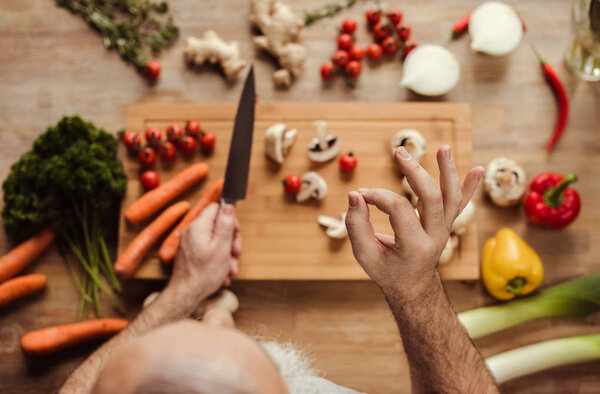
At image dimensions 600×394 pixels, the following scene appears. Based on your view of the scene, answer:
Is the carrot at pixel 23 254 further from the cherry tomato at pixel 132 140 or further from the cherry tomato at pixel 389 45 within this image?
the cherry tomato at pixel 389 45

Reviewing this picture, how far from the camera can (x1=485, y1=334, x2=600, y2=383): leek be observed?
191 centimetres

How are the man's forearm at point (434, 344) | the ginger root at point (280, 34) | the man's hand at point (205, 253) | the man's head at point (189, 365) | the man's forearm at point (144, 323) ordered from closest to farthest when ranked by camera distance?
the man's head at point (189, 365) → the man's forearm at point (434, 344) → the man's forearm at point (144, 323) → the man's hand at point (205, 253) → the ginger root at point (280, 34)

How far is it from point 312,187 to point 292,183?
8 cm

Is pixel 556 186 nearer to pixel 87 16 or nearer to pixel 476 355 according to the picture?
pixel 476 355

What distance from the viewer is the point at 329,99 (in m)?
2.13

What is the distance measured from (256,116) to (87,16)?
937mm

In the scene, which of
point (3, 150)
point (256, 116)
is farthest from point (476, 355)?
point (3, 150)

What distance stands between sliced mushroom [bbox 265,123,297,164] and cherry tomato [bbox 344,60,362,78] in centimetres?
38

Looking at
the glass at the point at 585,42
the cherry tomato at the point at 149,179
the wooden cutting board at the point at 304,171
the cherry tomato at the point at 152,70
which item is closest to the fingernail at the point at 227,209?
the wooden cutting board at the point at 304,171

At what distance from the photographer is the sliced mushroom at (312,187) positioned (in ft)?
6.24

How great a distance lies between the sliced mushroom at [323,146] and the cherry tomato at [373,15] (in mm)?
576

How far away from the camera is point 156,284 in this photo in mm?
2021

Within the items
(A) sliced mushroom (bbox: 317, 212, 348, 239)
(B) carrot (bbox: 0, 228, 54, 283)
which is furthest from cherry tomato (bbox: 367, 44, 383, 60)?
(B) carrot (bbox: 0, 228, 54, 283)

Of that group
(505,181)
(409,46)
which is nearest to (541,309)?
(505,181)
